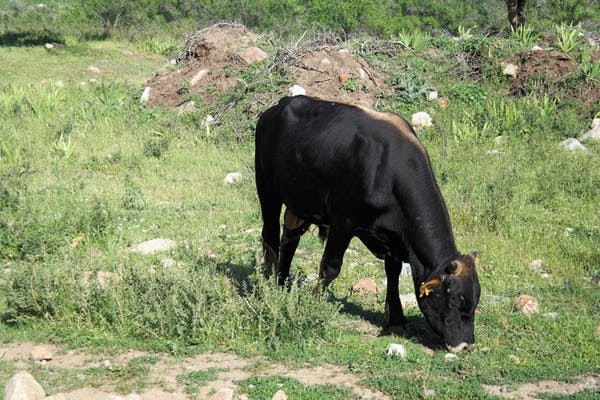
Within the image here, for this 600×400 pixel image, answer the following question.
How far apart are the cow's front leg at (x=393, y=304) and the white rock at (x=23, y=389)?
3027 mm

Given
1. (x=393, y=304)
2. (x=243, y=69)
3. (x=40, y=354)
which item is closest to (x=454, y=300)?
(x=393, y=304)

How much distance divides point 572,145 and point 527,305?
620 cm

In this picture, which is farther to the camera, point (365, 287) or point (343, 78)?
point (343, 78)


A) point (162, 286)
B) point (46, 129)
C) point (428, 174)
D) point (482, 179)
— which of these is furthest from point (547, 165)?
point (46, 129)

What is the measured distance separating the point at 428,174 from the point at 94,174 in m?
7.62

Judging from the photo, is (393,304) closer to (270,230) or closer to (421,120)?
(270,230)

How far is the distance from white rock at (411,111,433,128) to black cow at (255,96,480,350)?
694 cm

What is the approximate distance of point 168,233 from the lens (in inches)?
383

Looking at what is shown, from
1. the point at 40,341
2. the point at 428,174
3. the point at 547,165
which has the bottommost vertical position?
the point at 40,341

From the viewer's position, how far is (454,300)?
615cm

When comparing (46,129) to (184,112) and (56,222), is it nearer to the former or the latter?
(184,112)

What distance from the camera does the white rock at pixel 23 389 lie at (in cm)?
515

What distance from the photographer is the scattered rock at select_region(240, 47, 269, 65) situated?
1646 cm

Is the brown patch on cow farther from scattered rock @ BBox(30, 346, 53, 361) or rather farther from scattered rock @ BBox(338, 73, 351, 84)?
scattered rock @ BBox(338, 73, 351, 84)
